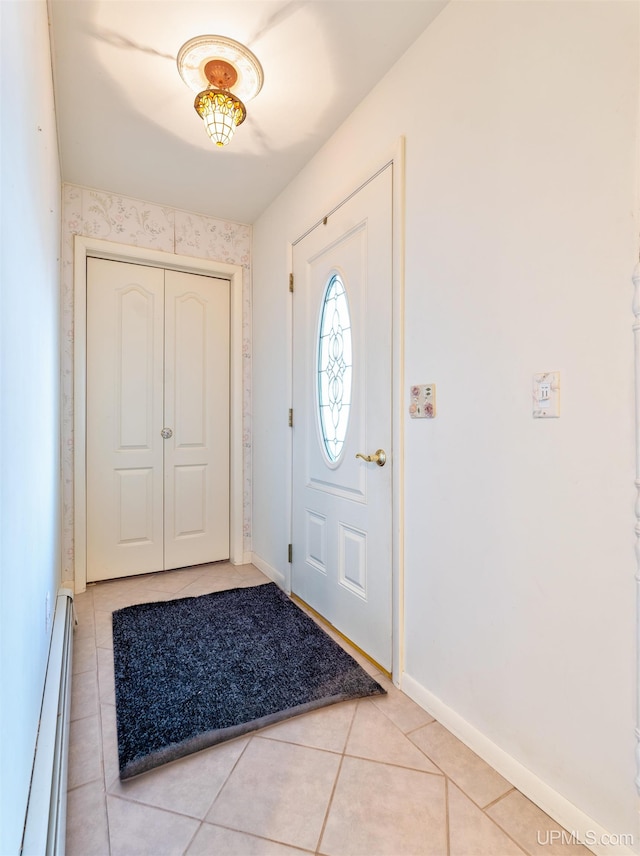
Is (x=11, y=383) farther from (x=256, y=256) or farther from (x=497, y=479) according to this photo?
(x=256, y=256)

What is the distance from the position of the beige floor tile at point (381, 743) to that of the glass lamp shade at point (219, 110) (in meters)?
2.38

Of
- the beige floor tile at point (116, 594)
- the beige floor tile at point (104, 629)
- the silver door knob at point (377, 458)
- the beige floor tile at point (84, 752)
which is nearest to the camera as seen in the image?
the beige floor tile at point (84, 752)

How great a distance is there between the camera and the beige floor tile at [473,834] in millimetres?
1056

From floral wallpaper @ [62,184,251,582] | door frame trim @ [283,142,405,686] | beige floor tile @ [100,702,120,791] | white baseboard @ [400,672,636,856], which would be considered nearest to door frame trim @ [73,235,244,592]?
floral wallpaper @ [62,184,251,582]

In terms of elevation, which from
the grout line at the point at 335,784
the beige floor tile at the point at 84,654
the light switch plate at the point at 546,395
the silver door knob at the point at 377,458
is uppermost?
the light switch plate at the point at 546,395

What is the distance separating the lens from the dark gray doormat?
145 centimetres

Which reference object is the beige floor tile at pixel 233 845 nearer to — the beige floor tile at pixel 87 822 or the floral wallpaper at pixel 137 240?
the beige floor tile at pixel 87 822

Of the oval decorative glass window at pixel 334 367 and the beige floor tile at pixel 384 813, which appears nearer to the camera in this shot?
the beige floor tile at pixel 384 813

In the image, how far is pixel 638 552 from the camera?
0.97 metres

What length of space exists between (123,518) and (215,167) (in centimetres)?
232

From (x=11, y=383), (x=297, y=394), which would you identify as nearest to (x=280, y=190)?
(x=297, y=394)

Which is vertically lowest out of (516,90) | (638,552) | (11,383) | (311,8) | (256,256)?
(638,552)

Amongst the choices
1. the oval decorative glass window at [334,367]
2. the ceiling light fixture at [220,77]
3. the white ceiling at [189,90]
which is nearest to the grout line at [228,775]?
the oval decorative glass window at [334,367]

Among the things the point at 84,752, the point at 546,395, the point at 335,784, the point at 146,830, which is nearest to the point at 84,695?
the point at 84,752
